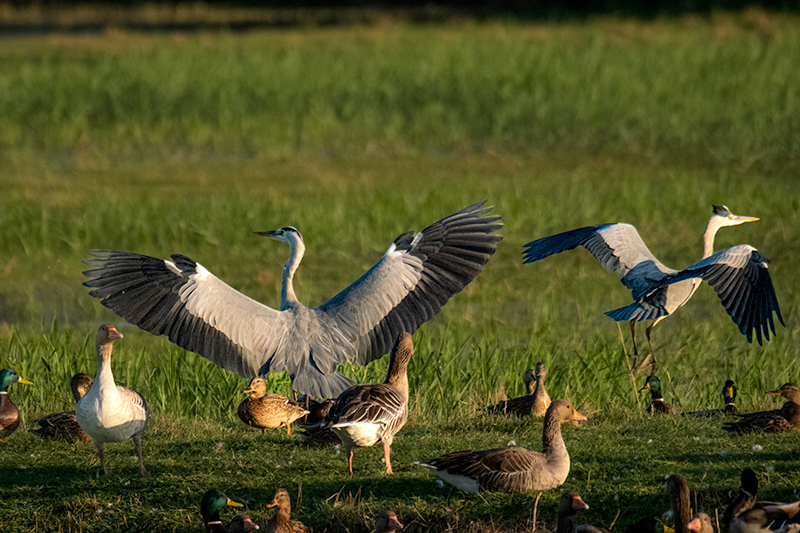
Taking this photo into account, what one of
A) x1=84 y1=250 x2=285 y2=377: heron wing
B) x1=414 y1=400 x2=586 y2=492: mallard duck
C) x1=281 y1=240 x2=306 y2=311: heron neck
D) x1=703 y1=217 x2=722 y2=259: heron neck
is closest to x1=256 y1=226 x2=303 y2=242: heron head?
x1=281 y1=240 x2=306 y2=311: heron neck

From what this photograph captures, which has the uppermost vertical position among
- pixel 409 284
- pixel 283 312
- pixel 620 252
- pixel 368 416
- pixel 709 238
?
pixel 709 238

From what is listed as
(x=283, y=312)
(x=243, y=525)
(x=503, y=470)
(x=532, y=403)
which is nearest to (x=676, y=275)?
(x=532, y=403)

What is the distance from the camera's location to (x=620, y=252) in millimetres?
7961

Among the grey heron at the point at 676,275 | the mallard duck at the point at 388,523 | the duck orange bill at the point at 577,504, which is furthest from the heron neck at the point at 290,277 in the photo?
the duck orange bill at the point at 577,504

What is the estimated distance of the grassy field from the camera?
252 inches

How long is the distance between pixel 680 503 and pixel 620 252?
2.80 meters

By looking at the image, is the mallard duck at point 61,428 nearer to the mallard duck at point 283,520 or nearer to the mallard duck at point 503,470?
the mallard duck at point 283,520

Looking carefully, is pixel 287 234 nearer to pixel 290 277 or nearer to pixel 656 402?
pixel 290 277

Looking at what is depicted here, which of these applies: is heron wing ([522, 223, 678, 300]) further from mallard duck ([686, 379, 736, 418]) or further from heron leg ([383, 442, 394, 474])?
heron leg ([383, 442, 394, 474])

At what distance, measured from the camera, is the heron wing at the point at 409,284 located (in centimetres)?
739

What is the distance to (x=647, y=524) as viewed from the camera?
5.33 metres

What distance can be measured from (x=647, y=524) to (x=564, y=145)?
14.2 metres

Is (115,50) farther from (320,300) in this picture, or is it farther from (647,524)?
(647,524)

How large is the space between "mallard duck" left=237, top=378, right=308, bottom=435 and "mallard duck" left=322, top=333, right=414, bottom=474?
3.12ft
